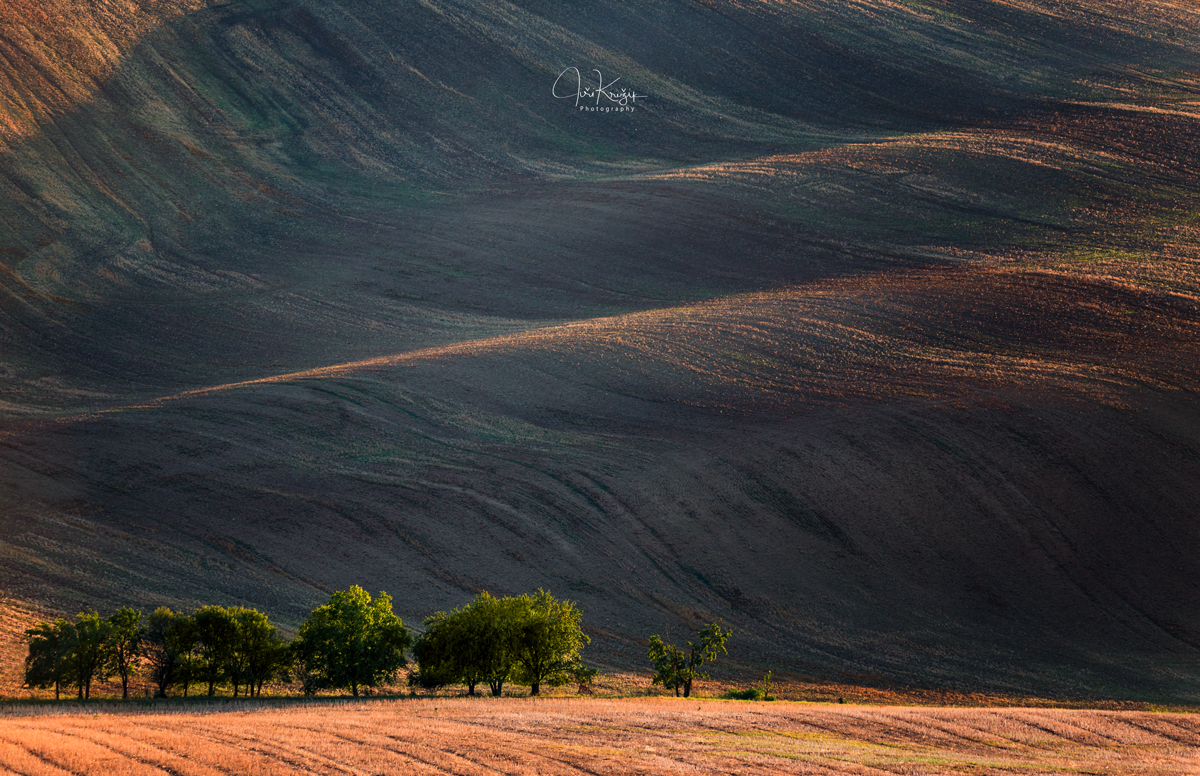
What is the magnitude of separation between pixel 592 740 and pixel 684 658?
1412 cm

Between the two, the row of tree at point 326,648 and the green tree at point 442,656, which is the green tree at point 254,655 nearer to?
the row of tree at point 326,648

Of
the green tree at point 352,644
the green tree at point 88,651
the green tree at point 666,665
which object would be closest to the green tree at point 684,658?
the green tree at point 666,665

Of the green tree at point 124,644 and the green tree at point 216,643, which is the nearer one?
the green tree at point 124,644

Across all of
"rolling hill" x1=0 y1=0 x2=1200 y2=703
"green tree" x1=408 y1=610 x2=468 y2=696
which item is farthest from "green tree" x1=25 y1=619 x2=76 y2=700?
"green tree" x1=408 y1=610 x2=468 y2=696

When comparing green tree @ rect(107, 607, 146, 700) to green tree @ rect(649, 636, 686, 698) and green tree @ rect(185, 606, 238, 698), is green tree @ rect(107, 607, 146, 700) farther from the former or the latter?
green tree @ rect(649, 636, 686, 698)

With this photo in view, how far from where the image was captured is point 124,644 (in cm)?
2988

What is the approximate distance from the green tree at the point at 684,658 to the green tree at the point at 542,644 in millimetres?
3867

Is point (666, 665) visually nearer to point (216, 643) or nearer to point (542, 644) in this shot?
point (542, 644)

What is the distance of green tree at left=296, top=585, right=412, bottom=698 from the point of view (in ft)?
99.6

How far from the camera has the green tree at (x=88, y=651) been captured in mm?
29031

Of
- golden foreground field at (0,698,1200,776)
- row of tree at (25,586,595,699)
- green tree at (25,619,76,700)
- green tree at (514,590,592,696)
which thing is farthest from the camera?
green tree at (514,590,592,696)

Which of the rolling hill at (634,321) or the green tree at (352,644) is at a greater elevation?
the rolling hill at (634,321)

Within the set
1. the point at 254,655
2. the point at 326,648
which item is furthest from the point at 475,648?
the point at 254,655

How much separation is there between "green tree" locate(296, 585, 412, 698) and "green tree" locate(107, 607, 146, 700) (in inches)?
194
